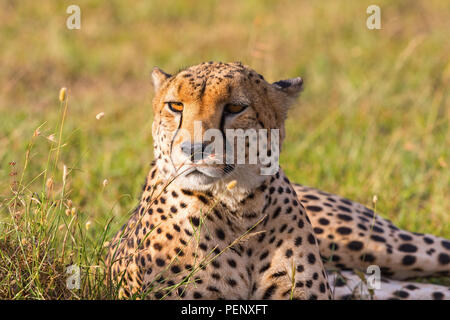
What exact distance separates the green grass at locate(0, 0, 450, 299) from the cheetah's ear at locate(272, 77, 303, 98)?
0.09m

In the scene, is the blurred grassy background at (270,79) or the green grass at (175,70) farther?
the blurred grassy background at (270,79)

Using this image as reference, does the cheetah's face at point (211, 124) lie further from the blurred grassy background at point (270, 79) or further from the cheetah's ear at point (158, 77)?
the blurred grassy background at point (270, 79)

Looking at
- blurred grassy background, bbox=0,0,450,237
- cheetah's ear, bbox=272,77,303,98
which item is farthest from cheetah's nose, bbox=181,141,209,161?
blurred grassy background, bbox=0,0,450,237

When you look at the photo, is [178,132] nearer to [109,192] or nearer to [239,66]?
[239,66]

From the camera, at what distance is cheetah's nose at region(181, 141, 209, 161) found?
83.9 inches

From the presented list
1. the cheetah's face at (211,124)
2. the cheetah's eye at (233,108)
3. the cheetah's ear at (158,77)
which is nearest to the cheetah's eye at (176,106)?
the cheetah's face at (211,124)

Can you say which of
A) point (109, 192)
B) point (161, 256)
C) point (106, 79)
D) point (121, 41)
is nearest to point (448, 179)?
point (109, 192)

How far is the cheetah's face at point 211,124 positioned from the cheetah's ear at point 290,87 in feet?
0.40

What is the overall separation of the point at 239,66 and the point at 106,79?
4.16m

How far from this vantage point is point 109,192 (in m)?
4.08

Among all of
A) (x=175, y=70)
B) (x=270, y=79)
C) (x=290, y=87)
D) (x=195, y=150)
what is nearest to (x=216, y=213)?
(x=195, y=150)

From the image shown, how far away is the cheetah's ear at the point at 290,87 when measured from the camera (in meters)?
2.55

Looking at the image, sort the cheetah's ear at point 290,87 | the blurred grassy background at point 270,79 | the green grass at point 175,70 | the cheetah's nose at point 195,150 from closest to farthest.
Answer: the cheetah's nose at point 195,150
the cheetah's ear at point 290,87
the green grass at point 175,70
the blurred grassy background at point 270,79

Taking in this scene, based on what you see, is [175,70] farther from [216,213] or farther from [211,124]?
[211,124]
